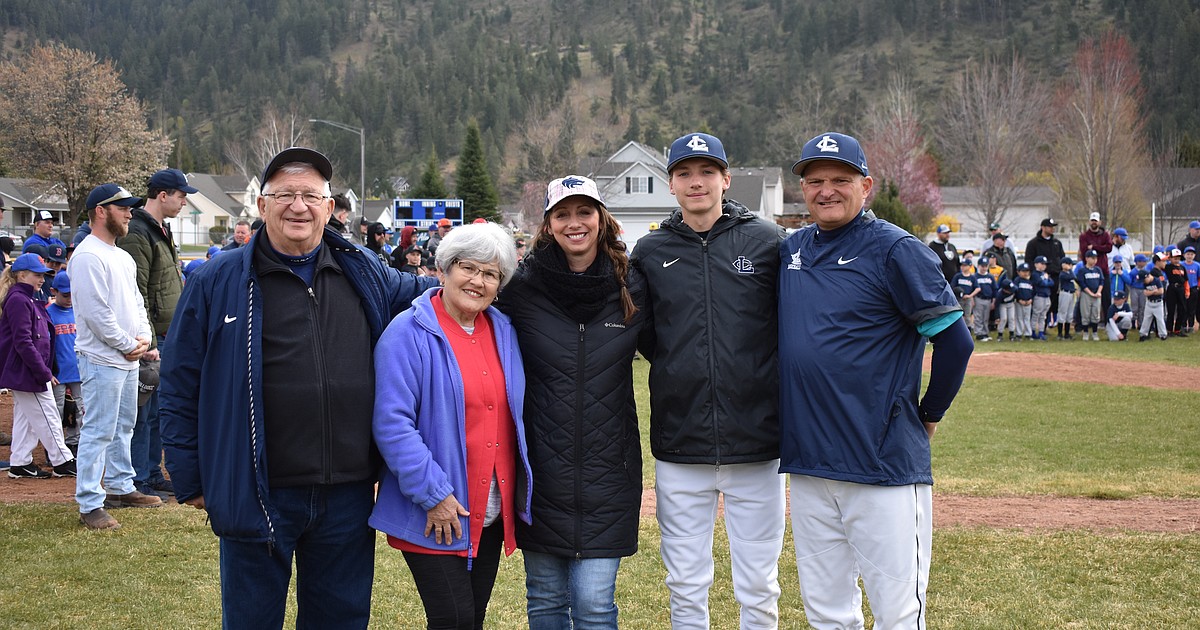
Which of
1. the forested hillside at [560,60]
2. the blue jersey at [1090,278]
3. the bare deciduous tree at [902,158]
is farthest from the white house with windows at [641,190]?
the blue jersey at [1090,278]

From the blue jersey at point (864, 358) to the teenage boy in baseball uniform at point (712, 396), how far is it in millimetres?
171

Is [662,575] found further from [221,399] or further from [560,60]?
[560,60]

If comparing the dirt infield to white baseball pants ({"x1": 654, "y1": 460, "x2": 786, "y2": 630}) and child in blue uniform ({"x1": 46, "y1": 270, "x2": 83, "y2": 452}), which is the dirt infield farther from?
white baseball pants ({"x1": 654, "y1": 460, "x2": 786, "y2": 630})

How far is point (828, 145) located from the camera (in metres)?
3.79

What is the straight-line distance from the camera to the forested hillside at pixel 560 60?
10825 centimetres

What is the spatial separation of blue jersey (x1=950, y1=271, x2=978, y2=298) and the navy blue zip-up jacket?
18.4 m

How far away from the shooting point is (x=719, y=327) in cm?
383

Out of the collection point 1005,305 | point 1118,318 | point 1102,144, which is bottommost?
point 1118,318

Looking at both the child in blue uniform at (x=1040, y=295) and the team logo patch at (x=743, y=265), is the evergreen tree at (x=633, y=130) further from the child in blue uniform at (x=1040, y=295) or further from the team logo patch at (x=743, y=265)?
the team logo patch at (x=743, y=265)

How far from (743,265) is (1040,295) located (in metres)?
18.2

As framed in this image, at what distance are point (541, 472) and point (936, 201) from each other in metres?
59.6

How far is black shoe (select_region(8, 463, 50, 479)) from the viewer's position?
816 centimetres

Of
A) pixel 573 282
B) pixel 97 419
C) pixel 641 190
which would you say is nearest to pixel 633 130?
pixel 641 190

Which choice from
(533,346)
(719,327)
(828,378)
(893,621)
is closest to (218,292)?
(533,346)
